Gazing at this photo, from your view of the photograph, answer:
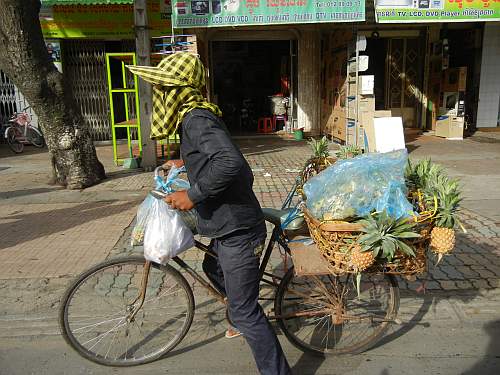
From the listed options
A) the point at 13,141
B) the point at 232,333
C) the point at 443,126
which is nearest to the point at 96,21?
the point at 13,141

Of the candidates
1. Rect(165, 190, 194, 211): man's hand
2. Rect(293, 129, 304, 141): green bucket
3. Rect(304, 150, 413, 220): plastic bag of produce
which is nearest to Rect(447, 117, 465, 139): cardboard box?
Rect(293, 129, 304, 141): green bucket

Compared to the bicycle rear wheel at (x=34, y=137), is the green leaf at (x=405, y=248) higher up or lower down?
higher up

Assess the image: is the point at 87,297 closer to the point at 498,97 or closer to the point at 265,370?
the point at 265,370

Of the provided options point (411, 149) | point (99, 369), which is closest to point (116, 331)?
point (99, 369)

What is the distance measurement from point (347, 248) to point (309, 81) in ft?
36.5

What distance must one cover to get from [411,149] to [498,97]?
4.32 meters

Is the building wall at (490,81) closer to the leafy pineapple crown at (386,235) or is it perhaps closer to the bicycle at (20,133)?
the leafy pineapple crown at (386,235)

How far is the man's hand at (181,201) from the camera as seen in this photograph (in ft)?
7.49

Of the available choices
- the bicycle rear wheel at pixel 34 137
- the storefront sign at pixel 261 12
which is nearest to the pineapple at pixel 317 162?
the storefront sign at pixel 261 12

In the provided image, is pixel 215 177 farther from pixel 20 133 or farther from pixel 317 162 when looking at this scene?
pixel 20 133

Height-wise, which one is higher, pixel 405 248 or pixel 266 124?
pixel 405 248

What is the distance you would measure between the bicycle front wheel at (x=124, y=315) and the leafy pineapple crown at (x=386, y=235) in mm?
1197

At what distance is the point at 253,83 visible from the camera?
14.7 m

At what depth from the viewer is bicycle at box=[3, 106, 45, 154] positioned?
11484mm
